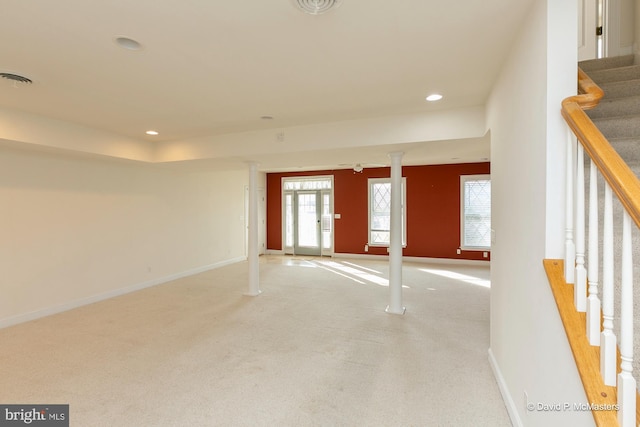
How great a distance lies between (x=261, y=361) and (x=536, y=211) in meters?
2.45

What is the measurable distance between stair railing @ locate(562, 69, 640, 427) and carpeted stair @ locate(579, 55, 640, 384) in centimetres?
22

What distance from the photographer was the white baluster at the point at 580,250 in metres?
1.22

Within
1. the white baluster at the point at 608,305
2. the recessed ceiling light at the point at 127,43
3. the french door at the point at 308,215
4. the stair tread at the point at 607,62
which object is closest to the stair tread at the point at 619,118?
the stair tread at the point at 607,62

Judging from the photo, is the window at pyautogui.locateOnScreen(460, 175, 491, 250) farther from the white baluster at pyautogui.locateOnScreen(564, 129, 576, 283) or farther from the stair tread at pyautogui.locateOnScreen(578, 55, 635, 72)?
the white baluster at pyautogui.locateOnScreen(564, 129, 576, 283)

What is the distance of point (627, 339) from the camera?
0.95 metres

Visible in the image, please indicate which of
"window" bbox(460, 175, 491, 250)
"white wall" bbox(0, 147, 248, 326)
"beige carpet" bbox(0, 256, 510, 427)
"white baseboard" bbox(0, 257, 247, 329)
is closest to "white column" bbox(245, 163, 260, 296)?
"beige carpet" bbox(0, 256, 510, 427)

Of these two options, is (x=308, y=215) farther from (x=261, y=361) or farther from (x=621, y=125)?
(x=621, y=125)

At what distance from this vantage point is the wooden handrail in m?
0.90

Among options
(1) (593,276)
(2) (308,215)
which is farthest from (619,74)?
(2) (308,215)

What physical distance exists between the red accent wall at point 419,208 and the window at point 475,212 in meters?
0.11

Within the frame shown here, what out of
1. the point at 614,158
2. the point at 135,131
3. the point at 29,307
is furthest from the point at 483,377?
the point at 29,307

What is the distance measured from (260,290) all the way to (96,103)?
3391 mm

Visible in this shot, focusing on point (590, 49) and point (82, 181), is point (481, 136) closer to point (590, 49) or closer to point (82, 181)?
point (590, 49)

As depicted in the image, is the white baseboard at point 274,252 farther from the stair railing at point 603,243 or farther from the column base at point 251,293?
the stair railing at point 603,243
